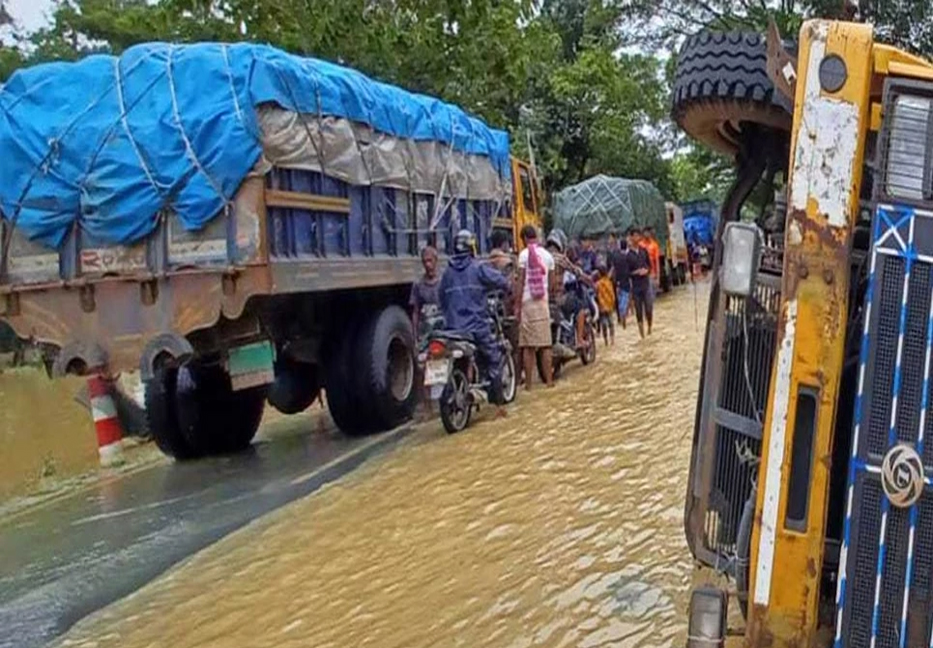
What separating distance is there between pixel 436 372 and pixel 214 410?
2.43 m

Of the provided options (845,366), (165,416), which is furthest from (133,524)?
(845,366)

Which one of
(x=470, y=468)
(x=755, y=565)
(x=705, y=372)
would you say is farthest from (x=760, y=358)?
(x=470, y=468)

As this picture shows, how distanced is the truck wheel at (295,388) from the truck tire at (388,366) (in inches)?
Result: 36.8

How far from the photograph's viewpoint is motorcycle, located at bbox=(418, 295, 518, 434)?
8.70 meters

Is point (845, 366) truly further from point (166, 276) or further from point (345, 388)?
point (345, 388)

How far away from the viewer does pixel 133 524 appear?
23.7 feet

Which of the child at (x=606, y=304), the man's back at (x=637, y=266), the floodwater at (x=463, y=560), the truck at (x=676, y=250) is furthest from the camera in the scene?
the truck at (x=676, y=250)

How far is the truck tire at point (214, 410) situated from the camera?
9.55m

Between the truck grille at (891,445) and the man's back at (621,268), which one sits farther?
the man's back at (621,268)

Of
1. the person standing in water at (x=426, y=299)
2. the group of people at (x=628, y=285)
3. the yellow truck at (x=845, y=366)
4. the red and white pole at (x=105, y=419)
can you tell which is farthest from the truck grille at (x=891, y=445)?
the group of people at (x=628, y=285)

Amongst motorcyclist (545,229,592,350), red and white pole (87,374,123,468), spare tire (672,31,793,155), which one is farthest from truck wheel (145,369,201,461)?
spare tire (672,31,793,155)

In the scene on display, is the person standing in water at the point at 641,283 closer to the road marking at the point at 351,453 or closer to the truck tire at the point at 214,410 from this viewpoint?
the road marking at the point at 351,453

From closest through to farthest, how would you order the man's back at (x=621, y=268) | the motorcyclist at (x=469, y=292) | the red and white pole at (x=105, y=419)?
the red and white pole at (x=105, y=419) → the motorcyclist at (x=469, y=292) → the man's back at (x=621, y=268)

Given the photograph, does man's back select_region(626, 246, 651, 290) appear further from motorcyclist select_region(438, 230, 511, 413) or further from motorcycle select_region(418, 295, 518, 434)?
motorcyclist select_region(438, 230, 511, 413)
